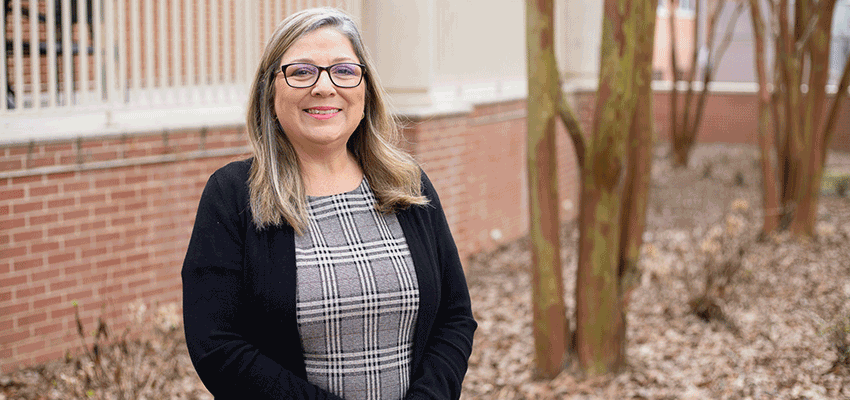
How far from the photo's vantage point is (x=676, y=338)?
5.27 metres

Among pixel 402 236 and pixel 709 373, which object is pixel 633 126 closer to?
pixel 709 373

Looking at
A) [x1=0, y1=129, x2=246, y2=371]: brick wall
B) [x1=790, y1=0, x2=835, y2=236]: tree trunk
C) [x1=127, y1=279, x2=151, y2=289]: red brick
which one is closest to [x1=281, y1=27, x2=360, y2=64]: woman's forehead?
[x1=0, y1=129, x2=246, y2=371]: brick wall

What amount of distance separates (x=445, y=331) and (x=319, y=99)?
0.71 meters

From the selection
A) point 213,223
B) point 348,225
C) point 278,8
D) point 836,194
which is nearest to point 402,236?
point 348,225

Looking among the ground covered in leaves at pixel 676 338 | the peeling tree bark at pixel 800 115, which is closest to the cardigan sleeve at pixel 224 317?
the ground covered in leaves at pixel 676 338

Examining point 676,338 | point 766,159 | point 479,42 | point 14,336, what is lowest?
point 676,338

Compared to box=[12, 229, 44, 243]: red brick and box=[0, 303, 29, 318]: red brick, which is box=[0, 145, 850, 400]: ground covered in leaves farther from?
box=[12, 229, 44, 243]: red brick

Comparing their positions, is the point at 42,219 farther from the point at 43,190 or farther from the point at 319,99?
the point at 319,99

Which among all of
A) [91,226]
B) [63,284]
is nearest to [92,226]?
[91,226]

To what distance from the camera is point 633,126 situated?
14.6 ft

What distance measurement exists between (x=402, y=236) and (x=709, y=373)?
3.23m

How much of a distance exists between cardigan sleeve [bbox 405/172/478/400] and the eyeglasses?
0.41 meters

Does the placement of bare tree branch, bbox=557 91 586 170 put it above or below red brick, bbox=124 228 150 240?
above

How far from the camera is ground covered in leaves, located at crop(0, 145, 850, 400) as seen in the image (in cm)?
426
